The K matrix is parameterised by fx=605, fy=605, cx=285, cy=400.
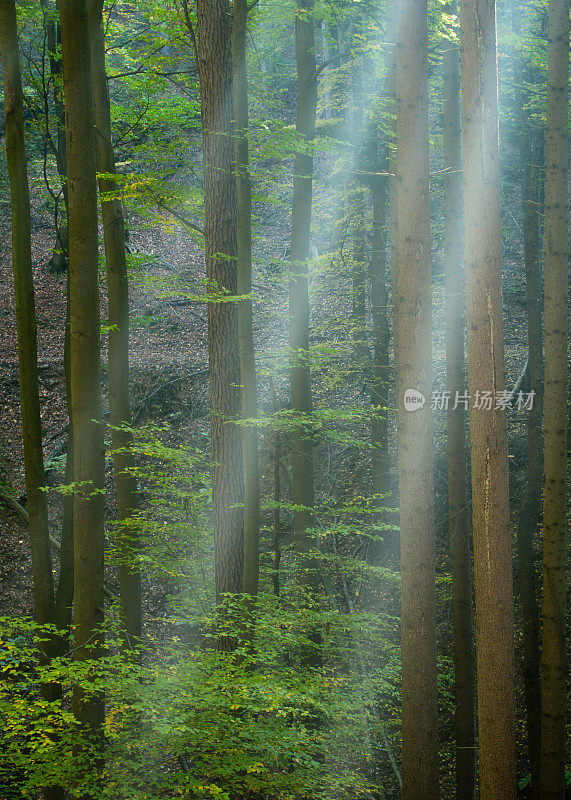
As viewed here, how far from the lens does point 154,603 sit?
A: 12.7 meters

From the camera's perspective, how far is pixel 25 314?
648 centimetres

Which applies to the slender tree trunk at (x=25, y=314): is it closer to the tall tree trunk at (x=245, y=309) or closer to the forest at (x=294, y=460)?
the forest at (x=294, y=460)

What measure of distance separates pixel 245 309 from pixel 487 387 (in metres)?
3.50

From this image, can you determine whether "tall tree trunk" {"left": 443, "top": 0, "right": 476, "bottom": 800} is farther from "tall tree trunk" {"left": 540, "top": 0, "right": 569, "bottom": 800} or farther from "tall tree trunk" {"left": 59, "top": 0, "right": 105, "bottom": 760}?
"tall tree trunk" {"left": 59, "top": 0, "right": 105, "bottom": 760}

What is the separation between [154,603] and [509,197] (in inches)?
640

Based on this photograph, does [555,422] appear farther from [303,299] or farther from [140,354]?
[140,354]

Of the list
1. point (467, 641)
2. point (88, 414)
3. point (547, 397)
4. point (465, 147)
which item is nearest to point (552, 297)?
point (547, 397)

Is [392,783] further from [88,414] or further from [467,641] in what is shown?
[88,414]

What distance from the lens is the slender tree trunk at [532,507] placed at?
8.31 meters

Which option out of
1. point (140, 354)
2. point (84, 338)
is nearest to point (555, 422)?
point (84, 338)

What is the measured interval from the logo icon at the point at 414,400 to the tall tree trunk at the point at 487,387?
15.9 inches

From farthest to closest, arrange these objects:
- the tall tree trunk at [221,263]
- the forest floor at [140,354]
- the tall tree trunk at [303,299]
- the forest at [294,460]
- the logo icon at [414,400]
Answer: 1. the forest floor at [140,354]
2. the tall tree trunk at [303,299]
3. the tall tree trunk at [221,263]
4. the logo icon at [414,400]
5. the forest at [294,460]

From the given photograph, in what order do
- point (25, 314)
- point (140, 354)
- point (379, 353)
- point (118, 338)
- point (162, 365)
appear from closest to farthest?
point (25, 314) < point (118, 338) < point (379, 353) < point (162, 365) < point (140, 354)

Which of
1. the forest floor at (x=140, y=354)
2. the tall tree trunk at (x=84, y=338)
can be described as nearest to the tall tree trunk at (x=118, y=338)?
the tall tree trunk at (x=84, y=338)
